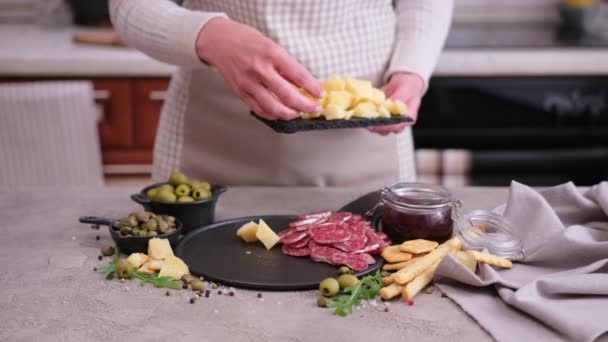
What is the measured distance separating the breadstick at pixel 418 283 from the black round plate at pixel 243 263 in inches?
3.3

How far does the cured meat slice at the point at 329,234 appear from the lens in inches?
51.5

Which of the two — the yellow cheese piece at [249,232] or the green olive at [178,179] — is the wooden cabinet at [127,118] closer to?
the green olive at [178,179]

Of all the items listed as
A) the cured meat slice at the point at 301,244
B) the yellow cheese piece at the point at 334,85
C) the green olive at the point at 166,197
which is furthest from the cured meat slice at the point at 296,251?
the yellow cheese piece at the point at 334,85

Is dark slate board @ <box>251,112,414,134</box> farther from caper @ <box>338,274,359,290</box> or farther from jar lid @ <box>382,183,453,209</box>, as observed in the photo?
caper @ <box>338,274,359,290</box>

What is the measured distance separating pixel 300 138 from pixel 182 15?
14.9 inches

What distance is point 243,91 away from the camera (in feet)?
4.88

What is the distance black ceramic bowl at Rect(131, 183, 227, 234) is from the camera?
4.62 ft

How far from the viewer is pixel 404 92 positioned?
169cm

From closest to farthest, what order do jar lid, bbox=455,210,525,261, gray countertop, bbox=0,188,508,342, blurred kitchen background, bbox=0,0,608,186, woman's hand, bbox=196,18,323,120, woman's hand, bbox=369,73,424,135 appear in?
gray countertop, bbox=0,188,508,342, jar lid, bbox=455,210,525,261, woman's hand, bbox=196,18,323,120, woman's hand, bbox=369,73,424,135, blurred kitchen background, bbox=0,0,608,186

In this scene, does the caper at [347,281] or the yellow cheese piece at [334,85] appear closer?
the caper at [347,281]

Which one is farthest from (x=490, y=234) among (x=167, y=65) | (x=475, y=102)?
(x=167, y=65)

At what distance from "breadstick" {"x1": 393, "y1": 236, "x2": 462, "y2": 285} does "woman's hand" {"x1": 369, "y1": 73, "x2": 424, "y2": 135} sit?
14.9 inches

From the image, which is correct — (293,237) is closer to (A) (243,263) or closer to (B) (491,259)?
(A) (243,263)

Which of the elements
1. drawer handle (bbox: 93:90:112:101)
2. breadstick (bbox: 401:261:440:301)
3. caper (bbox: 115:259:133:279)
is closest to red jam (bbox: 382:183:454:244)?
breadstick (bbox: 401:261:440:301)
